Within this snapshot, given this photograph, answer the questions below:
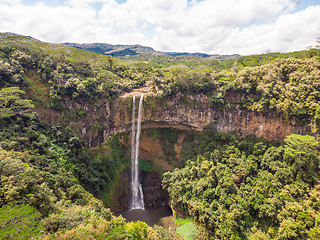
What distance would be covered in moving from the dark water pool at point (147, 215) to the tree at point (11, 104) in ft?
57.4

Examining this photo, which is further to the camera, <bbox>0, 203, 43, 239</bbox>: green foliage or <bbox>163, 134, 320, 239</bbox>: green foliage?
<bbox>163, 134, 320, 239</bbox>: green foliage

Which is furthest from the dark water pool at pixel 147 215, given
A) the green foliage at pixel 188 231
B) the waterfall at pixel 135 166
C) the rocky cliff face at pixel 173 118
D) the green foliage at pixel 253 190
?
the rocky cliff face at pixel 173 118

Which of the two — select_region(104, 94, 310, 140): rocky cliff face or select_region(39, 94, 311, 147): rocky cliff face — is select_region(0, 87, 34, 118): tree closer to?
select_region(39, 94, 311, 147): rocky cliff face

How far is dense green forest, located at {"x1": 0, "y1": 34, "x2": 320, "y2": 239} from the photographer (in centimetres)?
1127

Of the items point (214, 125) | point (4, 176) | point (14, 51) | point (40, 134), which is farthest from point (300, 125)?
point (14, 51)

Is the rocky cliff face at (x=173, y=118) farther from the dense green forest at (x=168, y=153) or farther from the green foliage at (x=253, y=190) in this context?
the green foliage at (x=253, y=190)

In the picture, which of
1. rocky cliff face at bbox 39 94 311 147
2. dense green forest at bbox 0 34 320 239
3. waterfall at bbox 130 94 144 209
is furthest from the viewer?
waterfall at bbox 130 94 144 209

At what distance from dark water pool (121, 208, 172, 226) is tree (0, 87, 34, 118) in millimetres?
17503

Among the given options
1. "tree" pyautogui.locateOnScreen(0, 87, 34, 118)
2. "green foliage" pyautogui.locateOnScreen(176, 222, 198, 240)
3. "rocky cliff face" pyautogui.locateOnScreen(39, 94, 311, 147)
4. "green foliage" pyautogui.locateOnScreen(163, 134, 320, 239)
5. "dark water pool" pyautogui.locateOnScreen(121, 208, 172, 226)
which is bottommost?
"dark water pool" pyautogui.locateOnScreen(121, 208, 172, 226)

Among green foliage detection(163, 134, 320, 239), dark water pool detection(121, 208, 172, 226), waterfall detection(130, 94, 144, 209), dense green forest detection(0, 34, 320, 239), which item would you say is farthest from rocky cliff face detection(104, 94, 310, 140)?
dark water pool detection(121, 208, 172, 226)

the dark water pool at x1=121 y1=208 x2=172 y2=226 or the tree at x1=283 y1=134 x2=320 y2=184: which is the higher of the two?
the tree at x1=283 y1=134 x2=320 y2=184

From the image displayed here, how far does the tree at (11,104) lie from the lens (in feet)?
56.3

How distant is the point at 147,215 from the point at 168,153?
9.82 m

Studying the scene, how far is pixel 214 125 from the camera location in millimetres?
27234
